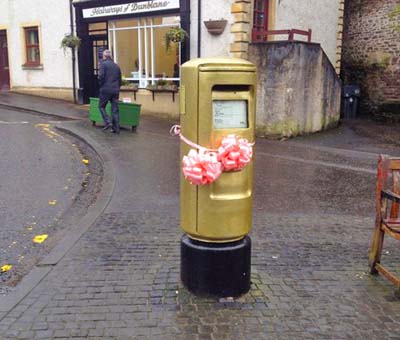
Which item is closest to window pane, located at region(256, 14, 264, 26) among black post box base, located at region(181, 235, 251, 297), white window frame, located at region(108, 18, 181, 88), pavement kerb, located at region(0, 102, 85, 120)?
white window frame, located at region(108, 18, 181, 88)

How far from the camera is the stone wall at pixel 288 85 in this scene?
1231cm

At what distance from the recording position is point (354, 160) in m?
10.2

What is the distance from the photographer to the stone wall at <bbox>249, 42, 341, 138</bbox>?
12.3 metres

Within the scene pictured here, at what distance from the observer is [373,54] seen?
17828mm

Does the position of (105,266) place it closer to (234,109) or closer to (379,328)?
(234,109)

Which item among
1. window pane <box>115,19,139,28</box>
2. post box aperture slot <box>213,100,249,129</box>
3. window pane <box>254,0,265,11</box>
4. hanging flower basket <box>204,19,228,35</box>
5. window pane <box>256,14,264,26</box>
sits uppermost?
window pane <box>254,0,265,11</box>

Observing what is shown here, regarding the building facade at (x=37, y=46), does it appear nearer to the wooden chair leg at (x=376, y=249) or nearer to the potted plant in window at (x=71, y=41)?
the potted plant in window at (x=71, y=41)

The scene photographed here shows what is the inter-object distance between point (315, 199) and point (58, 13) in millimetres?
14862

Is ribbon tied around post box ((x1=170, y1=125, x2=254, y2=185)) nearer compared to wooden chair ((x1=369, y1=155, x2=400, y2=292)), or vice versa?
ribbon tied around post box ((x1=170, y1=125, x2=254, y2=185))

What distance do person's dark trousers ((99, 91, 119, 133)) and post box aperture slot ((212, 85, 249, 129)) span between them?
8.79 metres

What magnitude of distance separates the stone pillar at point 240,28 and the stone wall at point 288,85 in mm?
277

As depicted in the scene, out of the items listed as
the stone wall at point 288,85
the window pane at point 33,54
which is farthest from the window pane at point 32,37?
the stone wall at point 288,85

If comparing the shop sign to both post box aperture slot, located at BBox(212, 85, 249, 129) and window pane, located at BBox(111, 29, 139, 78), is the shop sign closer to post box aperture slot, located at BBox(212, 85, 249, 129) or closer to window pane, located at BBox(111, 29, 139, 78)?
window pane, located at BBox(111, 29, 139, 78)

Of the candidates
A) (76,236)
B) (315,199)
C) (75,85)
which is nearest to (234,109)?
(76,236)
